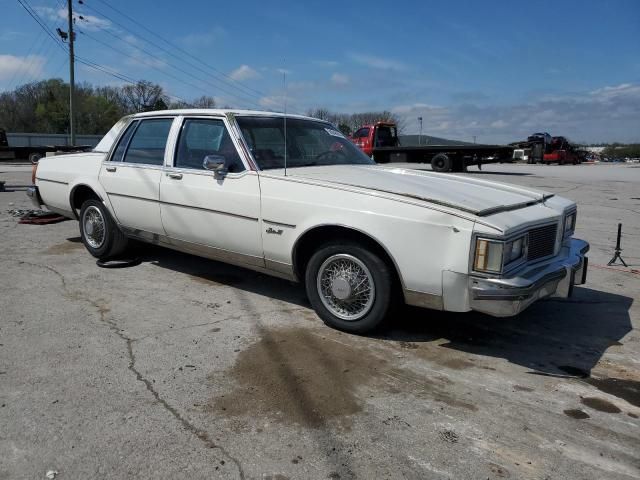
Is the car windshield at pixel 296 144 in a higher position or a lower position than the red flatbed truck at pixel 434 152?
lower

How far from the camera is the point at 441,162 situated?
76.5ft

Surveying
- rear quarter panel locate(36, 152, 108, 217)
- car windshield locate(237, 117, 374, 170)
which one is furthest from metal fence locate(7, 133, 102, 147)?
car windshield locate(237, 117, 374, 170)

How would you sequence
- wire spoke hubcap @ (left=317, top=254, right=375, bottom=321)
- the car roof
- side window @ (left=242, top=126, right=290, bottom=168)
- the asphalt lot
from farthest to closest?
1. the car roof
2. side window @ (left=242, top=126, right=290, bottom=168)
3. wire spoke hubcap @ (left=317, top=254, right=375, bottom=321)
4. the asphalt lot

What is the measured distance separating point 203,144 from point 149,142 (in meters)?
0.82

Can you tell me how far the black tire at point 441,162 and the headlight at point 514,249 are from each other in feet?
66.0

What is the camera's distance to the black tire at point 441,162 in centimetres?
2310

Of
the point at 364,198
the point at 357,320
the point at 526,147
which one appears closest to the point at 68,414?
the point at 357,320

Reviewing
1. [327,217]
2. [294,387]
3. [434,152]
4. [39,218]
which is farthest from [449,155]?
[294,387]

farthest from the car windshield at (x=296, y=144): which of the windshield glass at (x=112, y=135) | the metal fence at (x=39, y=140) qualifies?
the metal fence at (x=39, y=140)

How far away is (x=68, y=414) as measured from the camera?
2.73 metres

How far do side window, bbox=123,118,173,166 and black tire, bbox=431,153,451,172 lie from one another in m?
19.1

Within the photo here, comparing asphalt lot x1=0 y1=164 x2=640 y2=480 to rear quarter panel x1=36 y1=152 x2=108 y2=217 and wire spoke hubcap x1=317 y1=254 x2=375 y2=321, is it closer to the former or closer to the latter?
wire spoke hubcap x1=317 y1=254 x2=375 y2=321

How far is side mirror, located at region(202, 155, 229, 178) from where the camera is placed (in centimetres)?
423

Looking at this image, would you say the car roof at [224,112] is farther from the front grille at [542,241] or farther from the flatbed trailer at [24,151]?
the flatbed trailer at [24,151]
